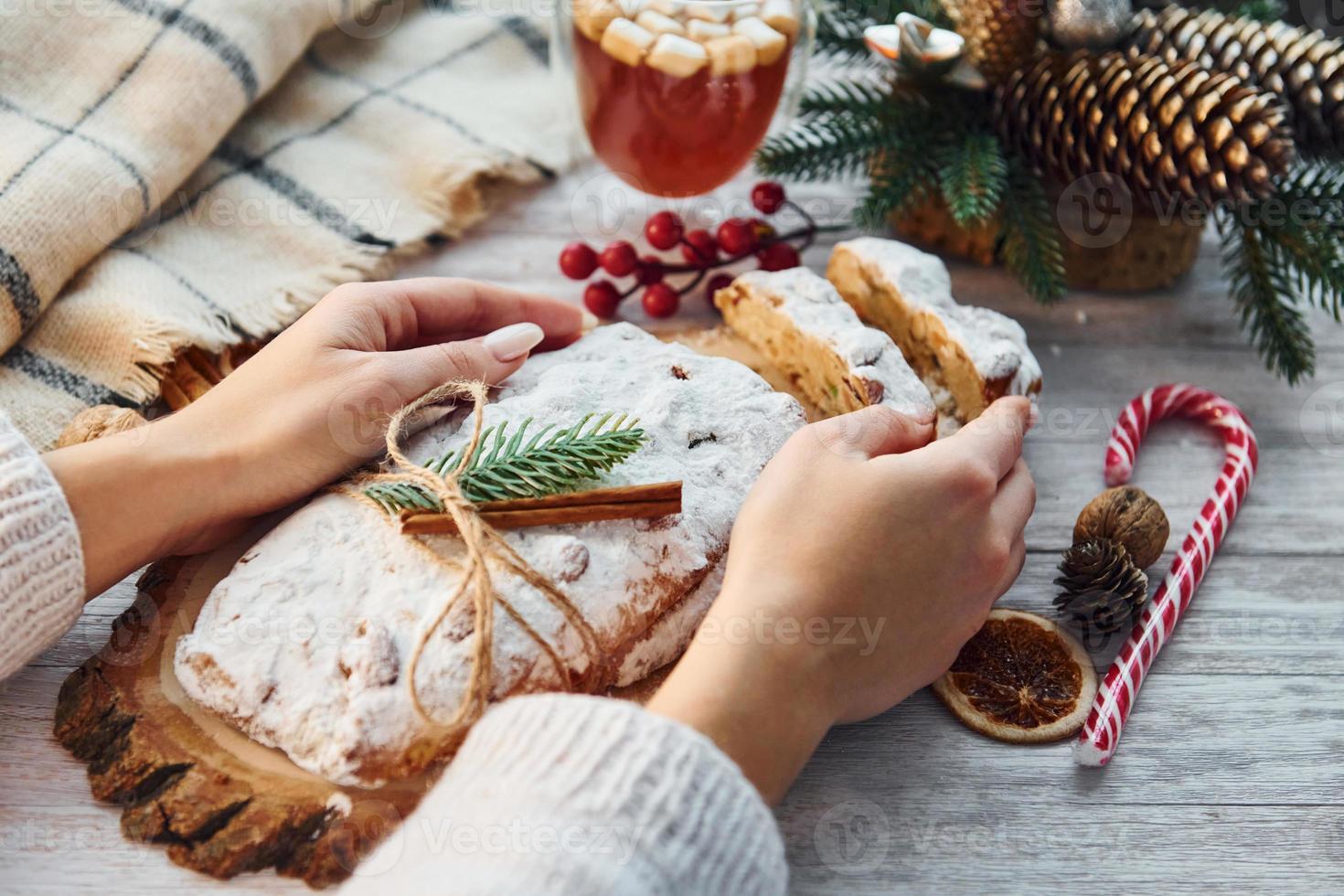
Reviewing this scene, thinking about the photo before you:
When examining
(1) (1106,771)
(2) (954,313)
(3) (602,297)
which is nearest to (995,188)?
(2) (954,313)

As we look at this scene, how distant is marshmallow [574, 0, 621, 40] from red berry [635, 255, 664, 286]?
1.42 ft

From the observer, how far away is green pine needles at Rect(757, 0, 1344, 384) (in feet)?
6.58

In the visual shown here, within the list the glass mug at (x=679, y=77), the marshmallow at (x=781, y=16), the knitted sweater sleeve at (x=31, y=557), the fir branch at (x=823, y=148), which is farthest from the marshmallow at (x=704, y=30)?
the knitted sweater sleeve at (x=31, y=557)

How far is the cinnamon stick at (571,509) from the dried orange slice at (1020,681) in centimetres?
49

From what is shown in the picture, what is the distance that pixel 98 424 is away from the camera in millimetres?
1628

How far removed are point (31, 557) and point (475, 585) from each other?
52 cm

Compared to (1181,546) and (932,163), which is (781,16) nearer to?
(932,163)

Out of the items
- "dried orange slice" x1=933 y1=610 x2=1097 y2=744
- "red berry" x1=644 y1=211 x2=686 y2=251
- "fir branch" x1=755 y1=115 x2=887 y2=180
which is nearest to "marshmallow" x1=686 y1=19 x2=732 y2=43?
"fir branch" x1=755 y1=115 x2=887 y2=180

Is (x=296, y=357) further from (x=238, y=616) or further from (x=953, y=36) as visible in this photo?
(x=953, y=36)

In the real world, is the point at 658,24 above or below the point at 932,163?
above

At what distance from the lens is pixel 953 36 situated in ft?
6.88

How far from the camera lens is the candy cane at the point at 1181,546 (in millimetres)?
1442

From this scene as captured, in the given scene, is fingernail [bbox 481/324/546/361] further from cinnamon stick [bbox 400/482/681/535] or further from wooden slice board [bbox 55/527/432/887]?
wooden slice board [bbox 55/527/432/887]

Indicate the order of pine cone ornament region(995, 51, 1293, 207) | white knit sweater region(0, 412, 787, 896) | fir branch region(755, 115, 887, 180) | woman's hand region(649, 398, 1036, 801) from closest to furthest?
white knit sweater region(0, 412, 787, 896), woman's hand region(649, 398, 1036, 801), pine cone ornament region(995, 51, 1293, 207), fir branch region(755, 115, 887, 180)
